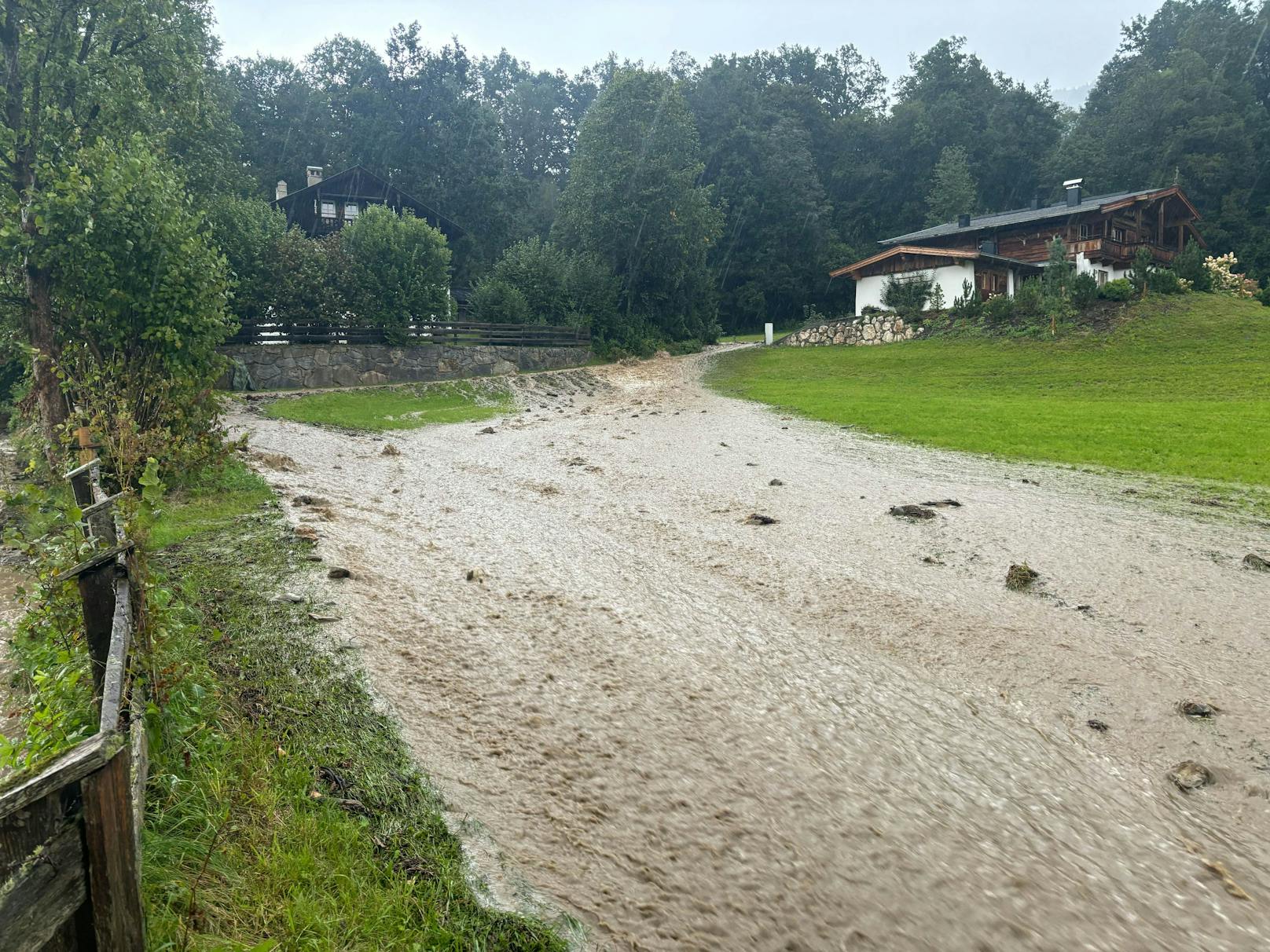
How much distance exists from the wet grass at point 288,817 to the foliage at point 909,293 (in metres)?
39.7

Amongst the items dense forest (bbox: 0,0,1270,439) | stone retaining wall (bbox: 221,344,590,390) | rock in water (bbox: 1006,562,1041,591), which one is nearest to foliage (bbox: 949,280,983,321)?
dense forest (bbox: 0,0,1270,439)

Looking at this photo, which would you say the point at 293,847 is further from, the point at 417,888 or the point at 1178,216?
the point at 1178,216

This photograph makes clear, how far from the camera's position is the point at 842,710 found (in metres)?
5.46

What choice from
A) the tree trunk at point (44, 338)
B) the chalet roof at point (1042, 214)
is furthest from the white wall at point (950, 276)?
the tree trunk at point (44, 338)

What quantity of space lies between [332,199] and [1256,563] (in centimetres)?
5618

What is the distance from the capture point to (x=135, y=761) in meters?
3.39

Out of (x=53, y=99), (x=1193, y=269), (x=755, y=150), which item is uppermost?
(x=755, y=150)

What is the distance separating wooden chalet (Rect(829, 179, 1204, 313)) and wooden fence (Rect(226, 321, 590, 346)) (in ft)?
60.7

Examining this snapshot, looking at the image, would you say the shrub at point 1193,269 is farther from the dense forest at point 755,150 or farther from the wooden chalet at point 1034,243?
the dense forest at point 755,150

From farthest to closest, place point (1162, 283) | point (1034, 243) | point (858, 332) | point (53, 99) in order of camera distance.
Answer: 1. point (1034, 243)
2. point (858, 332)
3. point (1162, 283)
4. point (53, 99)

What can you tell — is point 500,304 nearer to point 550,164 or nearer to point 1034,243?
point 1034,243

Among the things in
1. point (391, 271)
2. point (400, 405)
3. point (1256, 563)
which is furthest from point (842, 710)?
point (391, 271)

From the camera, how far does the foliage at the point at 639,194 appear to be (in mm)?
46844

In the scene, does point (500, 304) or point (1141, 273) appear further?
point (500, 304)
